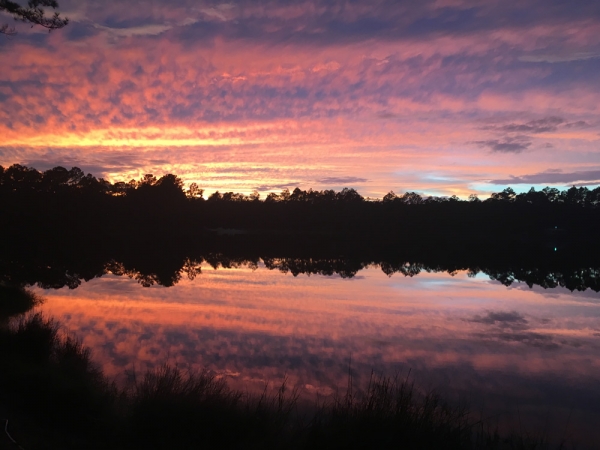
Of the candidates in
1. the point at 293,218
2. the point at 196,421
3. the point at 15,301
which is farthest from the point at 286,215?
the point at 196,421

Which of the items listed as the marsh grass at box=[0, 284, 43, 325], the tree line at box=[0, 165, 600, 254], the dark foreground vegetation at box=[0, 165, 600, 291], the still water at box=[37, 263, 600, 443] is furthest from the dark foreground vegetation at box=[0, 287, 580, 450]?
the tree line at box=[0, 165, 600, 254]

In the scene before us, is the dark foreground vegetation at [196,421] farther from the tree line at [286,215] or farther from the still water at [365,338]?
the tree line at [286,215]

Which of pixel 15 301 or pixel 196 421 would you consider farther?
pixel 15 301

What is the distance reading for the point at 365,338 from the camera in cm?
1504

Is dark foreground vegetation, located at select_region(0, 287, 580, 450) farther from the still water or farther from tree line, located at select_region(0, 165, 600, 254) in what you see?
tree line, located at select_region(0, 165, 600, 254)

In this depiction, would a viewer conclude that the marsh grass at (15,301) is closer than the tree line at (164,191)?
Yes

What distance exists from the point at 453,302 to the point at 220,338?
12.5m

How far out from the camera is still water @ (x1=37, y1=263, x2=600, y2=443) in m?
10.7

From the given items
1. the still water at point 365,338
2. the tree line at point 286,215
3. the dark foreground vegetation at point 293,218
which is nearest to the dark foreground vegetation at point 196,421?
the still water at point 365,338

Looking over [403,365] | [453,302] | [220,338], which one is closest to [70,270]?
[220,338]

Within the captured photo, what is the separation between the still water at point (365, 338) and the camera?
422 inches

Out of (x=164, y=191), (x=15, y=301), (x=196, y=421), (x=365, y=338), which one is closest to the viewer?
(x=196, y=421)

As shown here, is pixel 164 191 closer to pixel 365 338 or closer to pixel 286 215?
pixel 286 215

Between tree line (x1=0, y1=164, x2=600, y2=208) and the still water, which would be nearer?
the still water
